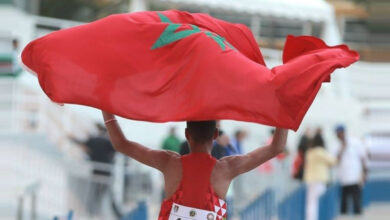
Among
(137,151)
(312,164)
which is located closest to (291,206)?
(312,164)

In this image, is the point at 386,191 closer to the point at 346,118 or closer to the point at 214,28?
the point at 346,118

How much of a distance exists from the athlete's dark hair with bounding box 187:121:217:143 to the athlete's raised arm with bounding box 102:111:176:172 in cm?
16

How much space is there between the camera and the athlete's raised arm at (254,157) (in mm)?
5836

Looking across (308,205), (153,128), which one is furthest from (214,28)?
(153,128)

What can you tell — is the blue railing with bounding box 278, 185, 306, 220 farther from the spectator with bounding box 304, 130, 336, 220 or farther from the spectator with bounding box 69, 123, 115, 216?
the spectator with bounding box 69, 123, 115, 216

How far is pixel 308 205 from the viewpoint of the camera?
1703 cm

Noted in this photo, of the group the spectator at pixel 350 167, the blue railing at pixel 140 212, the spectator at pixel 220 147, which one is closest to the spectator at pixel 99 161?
the spectator at pixel 350 167

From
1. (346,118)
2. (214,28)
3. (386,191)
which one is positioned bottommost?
(386,191)

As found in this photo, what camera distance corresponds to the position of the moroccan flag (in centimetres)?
540

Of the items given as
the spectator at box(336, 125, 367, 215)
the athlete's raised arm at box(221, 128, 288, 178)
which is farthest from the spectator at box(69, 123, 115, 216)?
the athlete's raised arm at box(221, 128, 288, 178)

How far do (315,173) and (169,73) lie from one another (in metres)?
12.2

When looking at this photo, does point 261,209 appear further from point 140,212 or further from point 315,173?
point 315,173

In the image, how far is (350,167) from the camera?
19219 mm

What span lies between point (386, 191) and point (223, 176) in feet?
74.4
